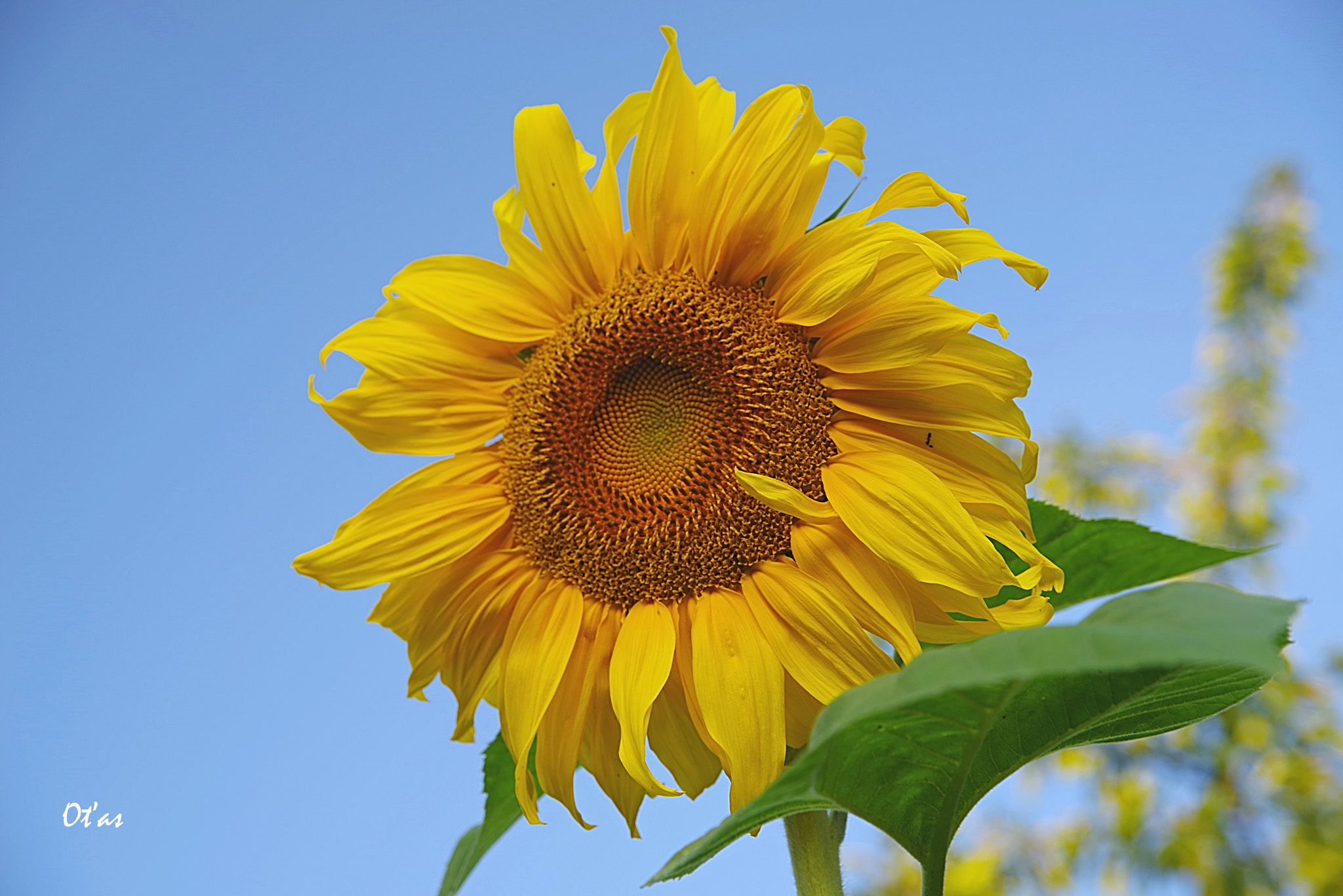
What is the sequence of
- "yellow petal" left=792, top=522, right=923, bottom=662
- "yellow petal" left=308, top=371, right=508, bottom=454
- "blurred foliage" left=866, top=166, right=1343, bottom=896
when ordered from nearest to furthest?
"yellow petal" left=792, top=522, right=923, bottom=662, "yellow petal" left=308, top=371, right=508, bottom=454, "blurred foliage" left=866, top=166, right=1343, bottom=896

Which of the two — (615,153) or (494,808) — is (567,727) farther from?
(615,153)

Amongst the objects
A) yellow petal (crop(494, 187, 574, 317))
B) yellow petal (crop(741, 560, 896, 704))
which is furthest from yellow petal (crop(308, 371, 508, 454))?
yellow petal (crop(741, 560, 896, 704))

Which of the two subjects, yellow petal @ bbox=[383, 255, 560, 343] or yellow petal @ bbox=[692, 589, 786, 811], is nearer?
yellow petal @ bbox=[692, 589, 786, 811]

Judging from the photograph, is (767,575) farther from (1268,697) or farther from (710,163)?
(1268,697)

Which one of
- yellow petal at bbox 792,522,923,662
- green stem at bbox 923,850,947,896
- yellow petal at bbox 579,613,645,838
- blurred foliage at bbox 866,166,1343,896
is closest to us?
green stem at bbox 923,850,947,896

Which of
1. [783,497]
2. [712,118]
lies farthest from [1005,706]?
[712,118]

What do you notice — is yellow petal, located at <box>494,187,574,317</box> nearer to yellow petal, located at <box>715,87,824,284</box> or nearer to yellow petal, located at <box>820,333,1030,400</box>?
yellow petal, located at <box>715,87,824,284</box>

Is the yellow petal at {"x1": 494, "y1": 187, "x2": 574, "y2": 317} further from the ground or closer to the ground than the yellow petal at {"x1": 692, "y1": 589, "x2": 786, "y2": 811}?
further from the ground

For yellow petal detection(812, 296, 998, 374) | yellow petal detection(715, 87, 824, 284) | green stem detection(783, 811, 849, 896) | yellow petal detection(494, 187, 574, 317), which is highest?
yellow petal detection(494, 187, 574, 317)
